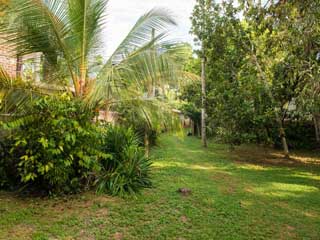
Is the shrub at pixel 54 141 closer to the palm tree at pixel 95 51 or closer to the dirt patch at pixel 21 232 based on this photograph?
the palm tree at pixel 95 51

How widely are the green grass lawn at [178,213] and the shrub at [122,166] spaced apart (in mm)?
329

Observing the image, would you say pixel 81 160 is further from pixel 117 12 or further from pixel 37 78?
pixel 117 12

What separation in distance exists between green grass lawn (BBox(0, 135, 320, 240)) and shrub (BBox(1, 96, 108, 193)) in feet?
1.77

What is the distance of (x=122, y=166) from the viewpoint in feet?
19.9

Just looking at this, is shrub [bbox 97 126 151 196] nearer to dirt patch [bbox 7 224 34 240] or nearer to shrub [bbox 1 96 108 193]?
shrub [bbox 1 96 108 193]

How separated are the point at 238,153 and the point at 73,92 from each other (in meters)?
9.47

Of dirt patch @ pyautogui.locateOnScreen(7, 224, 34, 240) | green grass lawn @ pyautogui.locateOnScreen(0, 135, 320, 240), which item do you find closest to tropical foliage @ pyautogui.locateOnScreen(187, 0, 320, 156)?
green grass lawn @ pyautogui.locateOnScreen(0, 135, 320, 240)

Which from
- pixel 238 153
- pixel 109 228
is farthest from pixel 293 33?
pixel 238 153

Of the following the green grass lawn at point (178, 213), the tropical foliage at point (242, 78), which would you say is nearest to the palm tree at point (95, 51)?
the green grass lawn at point (178, 213)

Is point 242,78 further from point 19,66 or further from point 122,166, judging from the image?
point 19,66

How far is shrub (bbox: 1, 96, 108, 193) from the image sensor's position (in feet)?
15.8

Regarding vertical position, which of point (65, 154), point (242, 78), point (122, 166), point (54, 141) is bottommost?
point (122, 166)

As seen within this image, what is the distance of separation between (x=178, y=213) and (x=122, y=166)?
5.67 feet

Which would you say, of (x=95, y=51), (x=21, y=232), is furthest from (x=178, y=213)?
(x=95, y=51)
